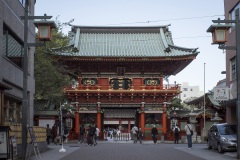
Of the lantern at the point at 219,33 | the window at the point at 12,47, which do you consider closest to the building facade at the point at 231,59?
the lantern at the point at 219,33

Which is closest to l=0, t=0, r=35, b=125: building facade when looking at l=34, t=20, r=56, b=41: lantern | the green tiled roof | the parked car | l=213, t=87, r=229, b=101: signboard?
l=34, t=20, r=56, b=41: lantern

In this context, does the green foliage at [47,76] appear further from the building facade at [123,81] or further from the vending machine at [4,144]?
the vending machine at [4,144]

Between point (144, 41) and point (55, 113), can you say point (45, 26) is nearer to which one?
point (55, 113)

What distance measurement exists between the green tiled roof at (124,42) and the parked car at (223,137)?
19.5 m

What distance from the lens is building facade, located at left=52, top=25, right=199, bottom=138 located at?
48.0 meters

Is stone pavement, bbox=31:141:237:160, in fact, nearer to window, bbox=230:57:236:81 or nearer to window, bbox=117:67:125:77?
window, bbox=230:57:236:81

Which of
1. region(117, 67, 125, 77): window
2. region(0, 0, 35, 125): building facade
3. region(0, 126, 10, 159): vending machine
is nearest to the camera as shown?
region(0, 126, 10, 159): vending machine

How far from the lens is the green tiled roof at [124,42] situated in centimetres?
4919

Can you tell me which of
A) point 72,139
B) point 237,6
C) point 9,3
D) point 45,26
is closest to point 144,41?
point 72,139

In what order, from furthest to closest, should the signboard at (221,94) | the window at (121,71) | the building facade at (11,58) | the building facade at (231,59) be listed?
the window at (121,71), the building facade at (231,59), the signboard at (221,94), the building facade at (11,58)

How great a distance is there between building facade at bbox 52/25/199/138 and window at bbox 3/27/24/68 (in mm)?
19969

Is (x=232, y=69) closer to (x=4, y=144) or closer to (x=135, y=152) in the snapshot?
(x=135, y=152)

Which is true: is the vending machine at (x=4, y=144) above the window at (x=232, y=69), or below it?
below

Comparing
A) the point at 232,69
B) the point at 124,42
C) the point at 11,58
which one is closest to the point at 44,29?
the point at 11,58
